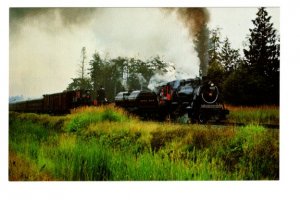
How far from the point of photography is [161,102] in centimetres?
529

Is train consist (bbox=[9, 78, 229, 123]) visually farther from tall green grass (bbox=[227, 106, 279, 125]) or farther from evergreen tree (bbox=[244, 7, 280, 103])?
evergreen tree (bbox=[244, 7, 280, 103])

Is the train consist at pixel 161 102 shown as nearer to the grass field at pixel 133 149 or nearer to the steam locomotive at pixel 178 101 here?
the steam locomotive at pixel 178 101

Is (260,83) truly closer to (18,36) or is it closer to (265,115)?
(265,115)

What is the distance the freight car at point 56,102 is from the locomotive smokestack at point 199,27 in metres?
1.38

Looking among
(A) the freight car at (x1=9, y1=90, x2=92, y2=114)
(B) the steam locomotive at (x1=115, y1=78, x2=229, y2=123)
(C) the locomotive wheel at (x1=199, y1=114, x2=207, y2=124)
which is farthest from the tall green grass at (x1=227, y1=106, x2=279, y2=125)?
(A) the freight car at (x1=9, y1=90, x2=92, y2=114)

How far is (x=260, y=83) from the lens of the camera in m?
5.09

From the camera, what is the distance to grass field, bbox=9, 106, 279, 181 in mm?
4879

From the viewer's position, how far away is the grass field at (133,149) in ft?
16.0

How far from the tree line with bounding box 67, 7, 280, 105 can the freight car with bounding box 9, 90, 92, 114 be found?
0.28 ft

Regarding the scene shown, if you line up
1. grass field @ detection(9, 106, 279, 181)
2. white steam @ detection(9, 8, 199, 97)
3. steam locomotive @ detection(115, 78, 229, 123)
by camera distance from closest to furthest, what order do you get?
grass field @ detection(9, 106, 279, 181), white steam @ detection(9, 8, 199, 97), steam locomotive @ detection(115, 78, 229, 123)

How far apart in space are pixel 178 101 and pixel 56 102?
146 cm

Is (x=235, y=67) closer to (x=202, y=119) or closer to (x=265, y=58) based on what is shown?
(x=265, y=58)

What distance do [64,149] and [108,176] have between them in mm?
601
